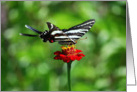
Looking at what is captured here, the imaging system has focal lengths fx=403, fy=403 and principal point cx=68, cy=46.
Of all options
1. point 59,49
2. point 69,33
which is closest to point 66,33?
point 69,33

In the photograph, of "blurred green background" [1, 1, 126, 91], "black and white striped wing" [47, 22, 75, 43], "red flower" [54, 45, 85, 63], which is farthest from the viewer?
"blurred green background" [1, 1, 126, 91]

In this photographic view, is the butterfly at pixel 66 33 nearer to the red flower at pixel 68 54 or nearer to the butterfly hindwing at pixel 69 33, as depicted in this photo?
the butterfly hindwing at pixel 69 33

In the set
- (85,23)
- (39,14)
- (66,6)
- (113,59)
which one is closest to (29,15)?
(39,14)

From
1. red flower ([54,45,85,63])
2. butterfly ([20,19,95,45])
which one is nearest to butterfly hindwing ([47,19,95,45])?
butterfly ([20,19,95,45])

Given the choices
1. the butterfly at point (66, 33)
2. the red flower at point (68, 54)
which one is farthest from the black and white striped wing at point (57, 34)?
the red flower at point (68, 54)

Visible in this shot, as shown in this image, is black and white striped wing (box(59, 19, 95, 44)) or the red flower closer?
the red flower

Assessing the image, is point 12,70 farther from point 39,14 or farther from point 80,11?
point 80,11

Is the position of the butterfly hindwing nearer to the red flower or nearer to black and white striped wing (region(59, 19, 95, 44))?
black and white striped wing (region(59, 19, 95, 44))

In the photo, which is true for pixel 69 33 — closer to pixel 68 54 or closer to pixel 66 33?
pixel 66 33
